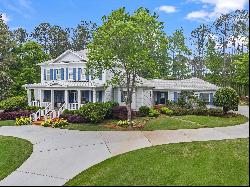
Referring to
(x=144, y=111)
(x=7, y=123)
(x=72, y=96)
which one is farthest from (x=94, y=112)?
(x=72, y=96)

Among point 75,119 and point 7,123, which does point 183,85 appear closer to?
point 75,119

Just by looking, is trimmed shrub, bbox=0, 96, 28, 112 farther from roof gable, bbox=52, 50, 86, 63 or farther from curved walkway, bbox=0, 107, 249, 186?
curved walkway, bbox=0, 107, 249, 186

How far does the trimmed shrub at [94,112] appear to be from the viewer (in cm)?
2739

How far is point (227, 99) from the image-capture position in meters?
29.8

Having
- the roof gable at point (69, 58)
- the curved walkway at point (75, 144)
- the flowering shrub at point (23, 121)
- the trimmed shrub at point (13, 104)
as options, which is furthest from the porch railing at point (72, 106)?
the curved walkway at point (75, 144)

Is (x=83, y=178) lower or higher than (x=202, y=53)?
lower

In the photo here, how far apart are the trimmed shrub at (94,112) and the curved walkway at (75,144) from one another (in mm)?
3297

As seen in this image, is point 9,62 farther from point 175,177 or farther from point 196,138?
point 175,177

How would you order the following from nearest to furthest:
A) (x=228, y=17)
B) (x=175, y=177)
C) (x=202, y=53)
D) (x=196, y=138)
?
(x=175, y=177) → (x=196, y=138) → (x=228, y=17) → (x=202, y=53)

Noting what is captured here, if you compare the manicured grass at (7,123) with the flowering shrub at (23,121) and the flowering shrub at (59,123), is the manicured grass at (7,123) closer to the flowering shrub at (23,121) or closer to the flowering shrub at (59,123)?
the flowering shrub at (23,121)

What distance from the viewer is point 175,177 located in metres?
12.0

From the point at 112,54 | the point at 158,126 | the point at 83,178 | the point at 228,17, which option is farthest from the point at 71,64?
the point at 228,17

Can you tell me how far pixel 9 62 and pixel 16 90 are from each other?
3.55m

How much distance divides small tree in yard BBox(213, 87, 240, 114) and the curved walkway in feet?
22.6
